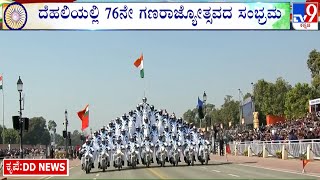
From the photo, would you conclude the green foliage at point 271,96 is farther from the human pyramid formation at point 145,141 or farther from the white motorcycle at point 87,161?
the white motorcycle at point 87,161

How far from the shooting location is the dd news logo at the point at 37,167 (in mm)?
22609

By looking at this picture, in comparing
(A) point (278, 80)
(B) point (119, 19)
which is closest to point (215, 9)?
(B) point (119, 19)

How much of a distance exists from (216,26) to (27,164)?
9.12 metres

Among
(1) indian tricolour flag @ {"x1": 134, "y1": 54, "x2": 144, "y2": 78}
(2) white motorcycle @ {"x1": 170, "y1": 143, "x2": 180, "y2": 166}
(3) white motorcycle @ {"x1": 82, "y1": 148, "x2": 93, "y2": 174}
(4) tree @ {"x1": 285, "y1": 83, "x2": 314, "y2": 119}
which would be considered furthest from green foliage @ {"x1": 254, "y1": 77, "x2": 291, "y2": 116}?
(3) white motorcycle @ {"x1": 82, "y1": 148, "x2": 93, "y2": 174}

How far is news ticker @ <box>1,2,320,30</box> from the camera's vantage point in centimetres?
2295

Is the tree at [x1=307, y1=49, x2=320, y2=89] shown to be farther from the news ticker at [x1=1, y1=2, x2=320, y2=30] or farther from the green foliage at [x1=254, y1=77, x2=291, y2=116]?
the news ticker at [x1=1, y1=2, x2=320, y2=30]

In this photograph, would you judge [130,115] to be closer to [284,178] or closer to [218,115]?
[284,178]

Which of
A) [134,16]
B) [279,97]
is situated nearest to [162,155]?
[134,16]

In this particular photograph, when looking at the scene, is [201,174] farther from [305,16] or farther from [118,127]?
[118,127]

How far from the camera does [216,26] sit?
909 inches

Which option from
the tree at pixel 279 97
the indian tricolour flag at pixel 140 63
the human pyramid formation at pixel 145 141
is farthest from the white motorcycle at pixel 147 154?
the tree at pixel 279 97

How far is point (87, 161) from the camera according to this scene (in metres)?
35.3

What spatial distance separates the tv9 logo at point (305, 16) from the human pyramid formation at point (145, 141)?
55.7 feet

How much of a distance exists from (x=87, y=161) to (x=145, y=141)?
4.72m
